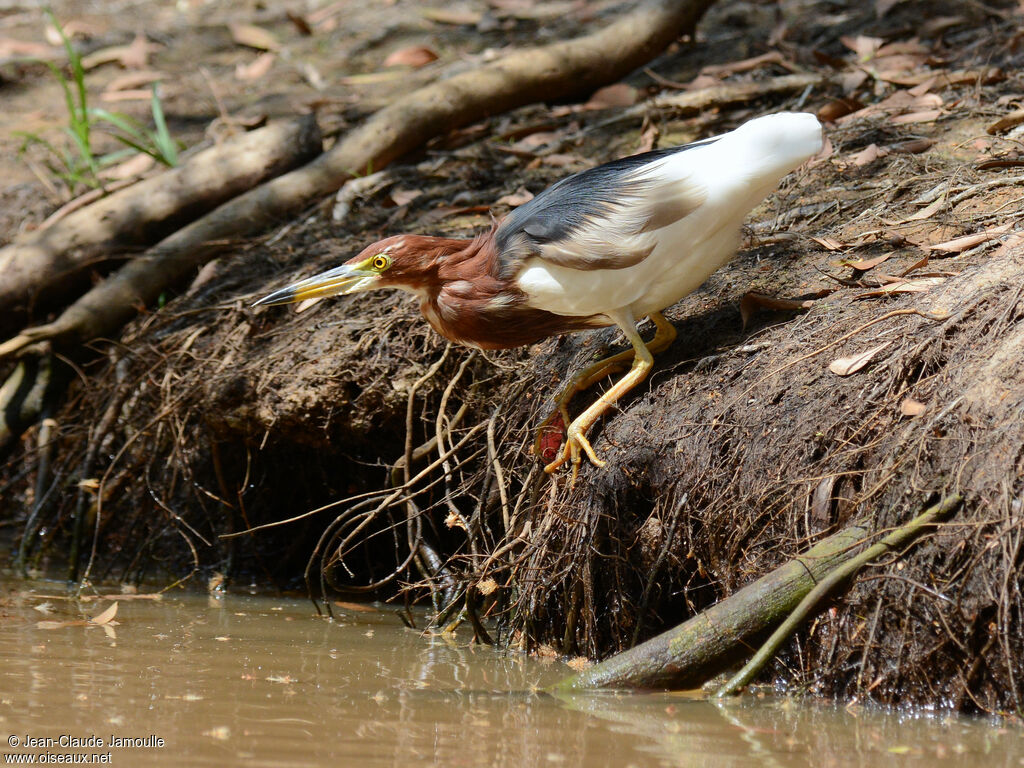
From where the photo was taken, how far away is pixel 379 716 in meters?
2.69

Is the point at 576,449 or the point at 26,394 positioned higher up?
the point at 576,449

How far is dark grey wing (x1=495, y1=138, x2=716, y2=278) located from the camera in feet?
10.7

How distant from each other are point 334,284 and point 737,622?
185 cm

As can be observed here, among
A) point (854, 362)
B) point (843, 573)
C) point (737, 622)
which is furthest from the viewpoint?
point (854, 362)

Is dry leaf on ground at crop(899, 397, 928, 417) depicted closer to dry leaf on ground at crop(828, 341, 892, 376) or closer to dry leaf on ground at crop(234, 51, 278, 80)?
dry leaf on ground at crop(828, 341, 892, 376)

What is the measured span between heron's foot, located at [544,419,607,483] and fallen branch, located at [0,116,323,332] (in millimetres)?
3219

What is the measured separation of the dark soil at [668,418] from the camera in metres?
2.64

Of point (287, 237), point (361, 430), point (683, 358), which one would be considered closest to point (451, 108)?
point (287, 237)

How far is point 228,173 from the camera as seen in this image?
5.82m

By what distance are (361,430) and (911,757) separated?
8.74 feet

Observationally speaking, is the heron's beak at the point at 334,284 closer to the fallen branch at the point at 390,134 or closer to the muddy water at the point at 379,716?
the muddy water at the point at 379,716

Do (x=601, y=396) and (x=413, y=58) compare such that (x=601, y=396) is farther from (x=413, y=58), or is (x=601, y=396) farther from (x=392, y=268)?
(x=413, y=58)

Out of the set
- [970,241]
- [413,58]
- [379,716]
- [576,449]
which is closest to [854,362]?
[970,241]

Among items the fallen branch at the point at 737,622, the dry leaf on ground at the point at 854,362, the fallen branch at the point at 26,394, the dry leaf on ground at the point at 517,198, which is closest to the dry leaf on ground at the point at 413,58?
the dry leaf on ground at the point at 517,198
